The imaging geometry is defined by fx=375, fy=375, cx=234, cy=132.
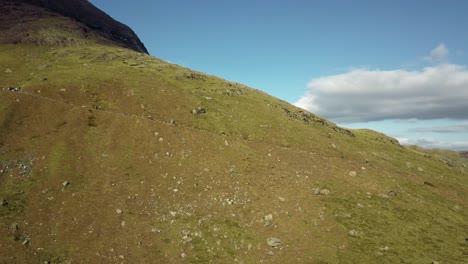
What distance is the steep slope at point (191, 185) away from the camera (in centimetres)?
3684

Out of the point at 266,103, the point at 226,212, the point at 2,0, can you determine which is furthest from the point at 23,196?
the point at 2,0

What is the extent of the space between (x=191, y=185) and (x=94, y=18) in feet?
342

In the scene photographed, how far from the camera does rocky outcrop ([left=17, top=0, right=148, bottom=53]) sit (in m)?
122

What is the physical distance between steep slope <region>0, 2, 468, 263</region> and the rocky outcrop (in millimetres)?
50441

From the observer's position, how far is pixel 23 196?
42.5 meters

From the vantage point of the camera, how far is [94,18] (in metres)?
130

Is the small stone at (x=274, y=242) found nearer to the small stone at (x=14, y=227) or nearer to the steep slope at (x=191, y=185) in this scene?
the steep slope at (x=191, y=185)

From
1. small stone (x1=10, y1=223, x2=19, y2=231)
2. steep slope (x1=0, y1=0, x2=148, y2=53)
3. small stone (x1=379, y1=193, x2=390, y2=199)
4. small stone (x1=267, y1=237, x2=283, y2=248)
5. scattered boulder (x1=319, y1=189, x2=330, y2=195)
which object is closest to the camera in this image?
small stone (x1=10, y1=223, x2=19, y2=231)

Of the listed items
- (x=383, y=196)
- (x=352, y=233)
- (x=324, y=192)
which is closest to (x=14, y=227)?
(x=352, y=233)

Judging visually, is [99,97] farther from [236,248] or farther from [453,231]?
[453,231]

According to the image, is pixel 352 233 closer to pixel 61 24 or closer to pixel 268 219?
pixel 268 219

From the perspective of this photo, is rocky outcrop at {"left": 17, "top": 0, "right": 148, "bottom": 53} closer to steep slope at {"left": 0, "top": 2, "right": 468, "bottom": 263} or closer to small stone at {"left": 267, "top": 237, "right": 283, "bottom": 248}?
steep slope at {"left": 0, "top": 2, "right": 468, "bottom": 263}

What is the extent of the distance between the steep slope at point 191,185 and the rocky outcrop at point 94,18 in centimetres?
5044

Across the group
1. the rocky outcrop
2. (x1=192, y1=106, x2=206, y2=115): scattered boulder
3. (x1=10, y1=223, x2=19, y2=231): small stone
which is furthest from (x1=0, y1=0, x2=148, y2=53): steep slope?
(x1=10, y1=223, x2=19, y2=231): small stone
